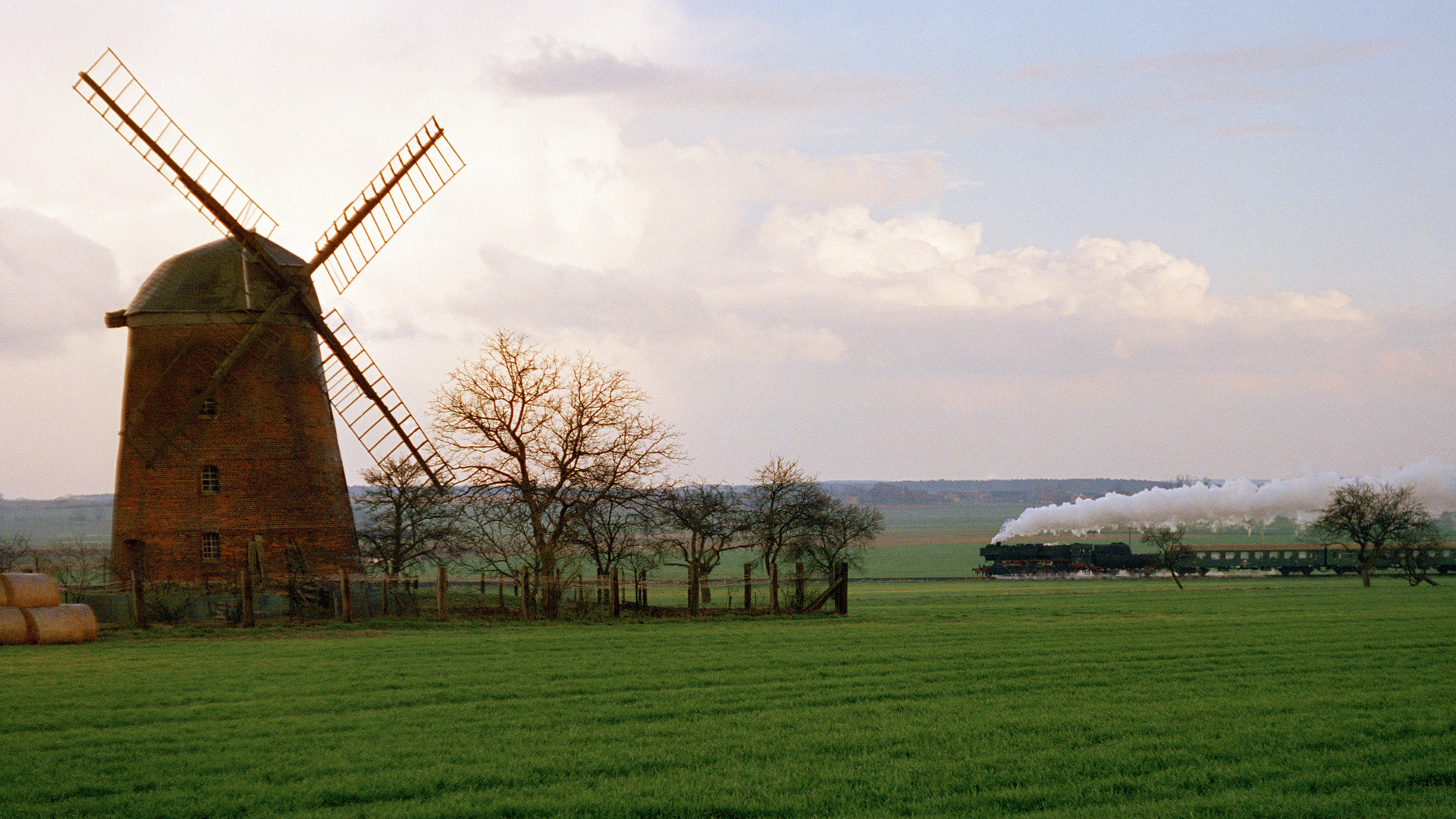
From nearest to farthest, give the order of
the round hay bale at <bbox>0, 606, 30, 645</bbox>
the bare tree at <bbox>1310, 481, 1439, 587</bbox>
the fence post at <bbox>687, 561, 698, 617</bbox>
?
the round hay bale at <bbox>0, 606, 30, 645</bbox>, the fence post at <bbox>687, 561, 698, 617</bbox>, the bare tree at <bbox>1310, 481, 1439, 587</bbox>

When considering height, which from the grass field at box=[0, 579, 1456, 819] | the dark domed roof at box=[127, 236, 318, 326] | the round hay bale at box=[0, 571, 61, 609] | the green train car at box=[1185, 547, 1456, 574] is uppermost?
the dark domed roof at box=[127, 236, 318, 326]

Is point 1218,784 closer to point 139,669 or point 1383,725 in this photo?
point 1383,725

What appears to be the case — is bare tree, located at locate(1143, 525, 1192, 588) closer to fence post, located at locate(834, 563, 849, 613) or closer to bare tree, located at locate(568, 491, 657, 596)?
fence post, located at locate(834, 563, 849, 613)

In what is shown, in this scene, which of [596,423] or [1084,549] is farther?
[1084,549]

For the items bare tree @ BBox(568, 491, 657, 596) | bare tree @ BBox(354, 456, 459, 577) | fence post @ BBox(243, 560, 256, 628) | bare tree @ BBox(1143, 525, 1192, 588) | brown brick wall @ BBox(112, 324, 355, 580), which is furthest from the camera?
bare tree @ BBox(1143, 525, 1192, 588)

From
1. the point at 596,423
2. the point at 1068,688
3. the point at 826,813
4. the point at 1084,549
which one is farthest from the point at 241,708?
the point at 1084,549

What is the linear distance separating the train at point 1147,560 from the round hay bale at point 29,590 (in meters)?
62.1

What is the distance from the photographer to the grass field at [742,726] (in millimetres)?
9531

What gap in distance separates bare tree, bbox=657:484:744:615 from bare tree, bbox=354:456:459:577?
21.7 ft

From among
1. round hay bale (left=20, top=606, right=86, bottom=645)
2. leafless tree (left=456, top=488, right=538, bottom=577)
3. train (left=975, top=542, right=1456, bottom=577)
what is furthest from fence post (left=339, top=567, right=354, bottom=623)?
train (left=975, top=542, right=1456, bottom=577)

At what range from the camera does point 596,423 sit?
108ft

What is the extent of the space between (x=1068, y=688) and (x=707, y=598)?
61.7 feet

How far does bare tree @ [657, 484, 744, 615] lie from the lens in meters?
32.2

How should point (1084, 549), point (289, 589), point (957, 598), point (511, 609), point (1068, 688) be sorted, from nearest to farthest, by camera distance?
point (1068, 688) → point (289, 589) → point (511, 609) → point (957, 598) → point (1084, 549)
